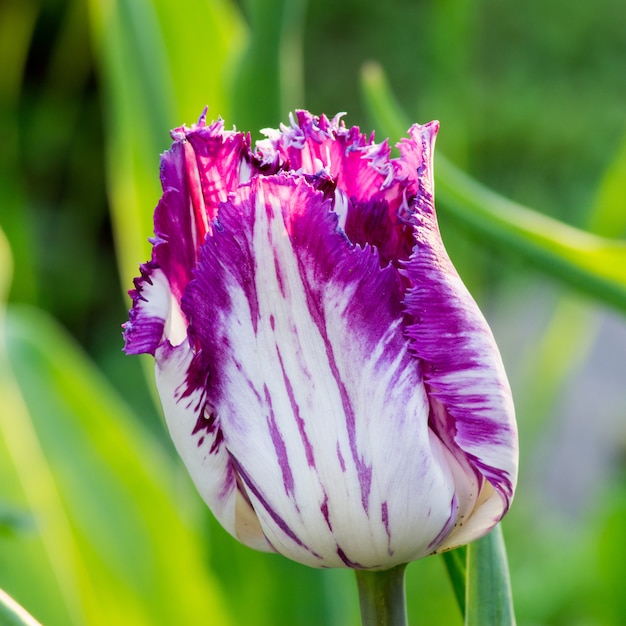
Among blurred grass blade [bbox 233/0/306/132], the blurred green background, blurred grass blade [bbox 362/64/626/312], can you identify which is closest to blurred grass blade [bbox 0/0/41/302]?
the blurred green background

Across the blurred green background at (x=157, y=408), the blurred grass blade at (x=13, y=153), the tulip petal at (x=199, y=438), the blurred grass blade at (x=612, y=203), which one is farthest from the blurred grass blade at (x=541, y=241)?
the blurred grass blade at (x=13, y=153)

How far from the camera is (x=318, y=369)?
24cm

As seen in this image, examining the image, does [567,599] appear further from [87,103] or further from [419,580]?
[87,103]

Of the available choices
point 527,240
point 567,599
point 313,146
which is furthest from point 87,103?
point 313,146

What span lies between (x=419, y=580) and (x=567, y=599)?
615 mm

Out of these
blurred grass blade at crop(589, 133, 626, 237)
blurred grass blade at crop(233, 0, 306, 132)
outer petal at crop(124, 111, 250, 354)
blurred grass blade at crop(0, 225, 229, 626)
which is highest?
blurred grass blade at crop(233, 0, 306, 132)

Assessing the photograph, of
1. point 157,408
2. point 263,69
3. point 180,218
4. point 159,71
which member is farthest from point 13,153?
point 180,218

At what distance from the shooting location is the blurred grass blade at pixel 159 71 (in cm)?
68

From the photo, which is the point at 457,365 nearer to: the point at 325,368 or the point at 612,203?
the point at 325,368

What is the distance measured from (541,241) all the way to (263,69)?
0.18 m

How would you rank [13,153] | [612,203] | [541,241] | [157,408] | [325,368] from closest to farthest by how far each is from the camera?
[325,368] < [541,241] < [612,203] < [157,408] < [13,153]

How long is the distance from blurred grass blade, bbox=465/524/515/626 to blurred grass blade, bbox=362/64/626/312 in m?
0.19

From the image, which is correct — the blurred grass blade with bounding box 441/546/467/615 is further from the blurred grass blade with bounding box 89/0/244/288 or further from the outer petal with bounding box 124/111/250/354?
the blurred grass blade with bounding box 89/0/244/288

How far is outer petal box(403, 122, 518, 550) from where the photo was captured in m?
0.24
